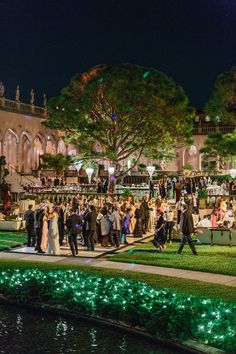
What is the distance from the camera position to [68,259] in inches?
766

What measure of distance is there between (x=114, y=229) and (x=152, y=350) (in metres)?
11.9

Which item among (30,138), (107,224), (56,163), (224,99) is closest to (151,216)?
(107,224)

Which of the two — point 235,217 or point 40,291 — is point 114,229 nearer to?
point 235,217

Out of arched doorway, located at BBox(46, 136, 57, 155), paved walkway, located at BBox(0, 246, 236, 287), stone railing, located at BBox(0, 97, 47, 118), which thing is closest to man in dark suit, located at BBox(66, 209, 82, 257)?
paved walkway, located at BBox(0, 246, 236, 287)

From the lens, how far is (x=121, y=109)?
43.2m

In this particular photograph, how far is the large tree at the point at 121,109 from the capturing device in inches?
1718

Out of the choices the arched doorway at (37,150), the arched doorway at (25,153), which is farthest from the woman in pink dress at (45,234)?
the arched doorway at (37,150)

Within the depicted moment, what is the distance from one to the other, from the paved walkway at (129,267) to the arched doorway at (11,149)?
42632 mm

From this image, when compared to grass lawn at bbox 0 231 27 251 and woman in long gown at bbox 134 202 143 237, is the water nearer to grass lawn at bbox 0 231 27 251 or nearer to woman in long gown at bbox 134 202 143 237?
grass lawn at bbox 0 231 27 251

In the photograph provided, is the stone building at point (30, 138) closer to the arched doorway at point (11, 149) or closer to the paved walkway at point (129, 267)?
the arched doorway at point (11, 149)

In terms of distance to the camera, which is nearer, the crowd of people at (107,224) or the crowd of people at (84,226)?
the crowd of people at (107,224)

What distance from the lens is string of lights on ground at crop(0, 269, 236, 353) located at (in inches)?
394

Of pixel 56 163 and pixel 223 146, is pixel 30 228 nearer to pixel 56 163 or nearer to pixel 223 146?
pixel 223 146

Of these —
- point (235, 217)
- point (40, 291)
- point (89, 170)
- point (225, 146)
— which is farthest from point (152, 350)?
point (225, 146)
